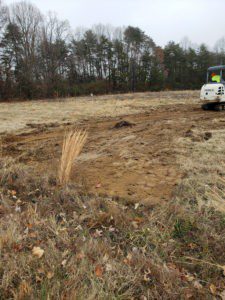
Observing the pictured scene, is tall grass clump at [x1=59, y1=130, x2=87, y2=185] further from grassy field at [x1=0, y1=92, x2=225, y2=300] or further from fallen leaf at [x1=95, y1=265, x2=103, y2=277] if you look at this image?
fallen leaf at [x1=95, y1=265, x2=103, y2=277]

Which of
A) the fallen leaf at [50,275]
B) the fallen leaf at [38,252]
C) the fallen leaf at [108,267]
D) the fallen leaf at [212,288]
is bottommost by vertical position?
the fallen leaf at [212,288]

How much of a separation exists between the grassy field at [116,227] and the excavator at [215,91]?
5.41 metres

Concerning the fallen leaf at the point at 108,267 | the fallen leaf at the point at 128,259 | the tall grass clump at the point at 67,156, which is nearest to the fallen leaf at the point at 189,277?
the fallen leaf at the point at 128,259

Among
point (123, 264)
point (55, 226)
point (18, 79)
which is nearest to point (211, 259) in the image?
point (123, 264)

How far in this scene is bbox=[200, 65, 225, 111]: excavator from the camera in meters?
8.88

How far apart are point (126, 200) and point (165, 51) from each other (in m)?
40.7

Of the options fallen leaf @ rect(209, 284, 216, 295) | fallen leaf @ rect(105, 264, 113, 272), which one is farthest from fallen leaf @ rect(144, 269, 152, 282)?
fallen leaf @ rect(209, 284, 216, 295)

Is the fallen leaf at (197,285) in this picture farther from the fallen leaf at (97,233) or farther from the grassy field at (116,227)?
the fallen leaf at (97,233)

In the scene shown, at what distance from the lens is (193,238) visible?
208 centimetres

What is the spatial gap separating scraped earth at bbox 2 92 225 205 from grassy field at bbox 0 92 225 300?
3 centimetres

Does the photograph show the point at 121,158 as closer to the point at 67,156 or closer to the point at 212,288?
the point at 67,156

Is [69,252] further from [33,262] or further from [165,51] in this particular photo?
[165,51]

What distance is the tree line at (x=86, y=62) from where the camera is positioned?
24.7 meters

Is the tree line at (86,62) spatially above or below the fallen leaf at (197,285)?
above
